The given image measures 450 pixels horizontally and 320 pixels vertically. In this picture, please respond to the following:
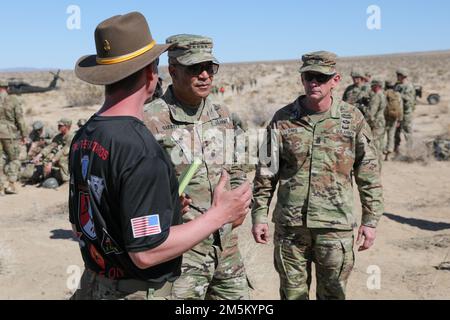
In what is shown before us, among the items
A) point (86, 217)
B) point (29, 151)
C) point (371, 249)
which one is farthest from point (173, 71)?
point (29, 151)

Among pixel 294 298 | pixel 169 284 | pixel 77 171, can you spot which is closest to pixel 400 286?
pixel 294 298

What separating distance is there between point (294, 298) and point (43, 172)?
8076mm

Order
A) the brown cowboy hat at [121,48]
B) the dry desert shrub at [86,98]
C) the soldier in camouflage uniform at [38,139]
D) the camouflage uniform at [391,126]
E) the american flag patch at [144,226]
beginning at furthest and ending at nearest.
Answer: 1. the dry desert shrub at [86,98]
2. the camouflage uniform at [391,126]
3. the soldier in camouflage uniform at [38,139]
4. the brown cowboy hat at [121,48]
5. the american flag patch at [144,226]

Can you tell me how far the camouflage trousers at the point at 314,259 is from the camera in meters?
3.65

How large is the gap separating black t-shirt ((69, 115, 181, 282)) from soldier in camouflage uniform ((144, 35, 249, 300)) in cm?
104

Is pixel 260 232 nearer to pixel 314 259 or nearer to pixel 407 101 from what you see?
pixel 314 259

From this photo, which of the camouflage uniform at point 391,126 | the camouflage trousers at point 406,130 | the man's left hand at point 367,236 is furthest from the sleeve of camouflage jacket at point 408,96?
the man's left hand at point 367,236

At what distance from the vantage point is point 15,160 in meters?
9.97

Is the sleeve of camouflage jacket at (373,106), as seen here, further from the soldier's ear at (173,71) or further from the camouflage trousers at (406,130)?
the soldier's ear at (173,71)

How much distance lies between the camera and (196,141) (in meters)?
3.21

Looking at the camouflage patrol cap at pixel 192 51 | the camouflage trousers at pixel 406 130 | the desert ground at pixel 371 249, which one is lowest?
the desert ground at pixel 371 249

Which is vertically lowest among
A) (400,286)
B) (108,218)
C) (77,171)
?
(400,286)
